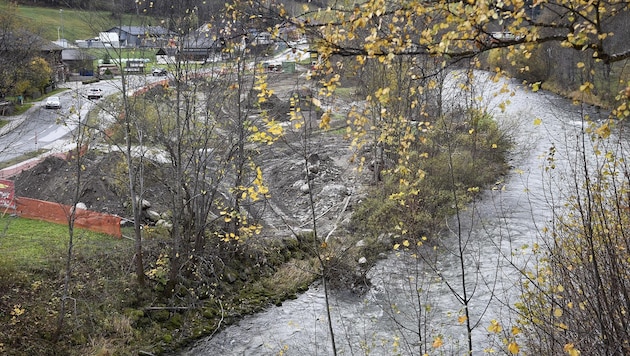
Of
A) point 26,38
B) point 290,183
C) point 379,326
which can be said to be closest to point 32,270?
point 379,326

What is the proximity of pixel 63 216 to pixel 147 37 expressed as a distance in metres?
7.08

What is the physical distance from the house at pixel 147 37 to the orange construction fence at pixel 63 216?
206 inches

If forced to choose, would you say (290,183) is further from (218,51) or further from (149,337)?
(149,337)

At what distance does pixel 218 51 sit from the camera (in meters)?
15.5

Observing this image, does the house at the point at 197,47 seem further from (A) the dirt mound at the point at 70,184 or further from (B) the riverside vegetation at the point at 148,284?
(A) the dirt mound at the point at 70,184

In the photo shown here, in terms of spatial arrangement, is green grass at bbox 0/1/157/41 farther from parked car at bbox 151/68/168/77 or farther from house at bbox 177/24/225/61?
house at bbox 177/24/225/61

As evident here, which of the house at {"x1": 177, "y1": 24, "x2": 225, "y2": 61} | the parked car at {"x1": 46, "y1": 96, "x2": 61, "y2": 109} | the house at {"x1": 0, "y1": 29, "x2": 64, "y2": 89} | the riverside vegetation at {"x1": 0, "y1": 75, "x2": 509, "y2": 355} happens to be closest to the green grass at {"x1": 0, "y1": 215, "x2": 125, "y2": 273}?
the riverside vegetation at {"x1": 0, "y1": 75, "x2": 509, "y2": 355}

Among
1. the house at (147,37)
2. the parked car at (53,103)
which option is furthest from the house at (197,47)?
the parked car at (53,103)

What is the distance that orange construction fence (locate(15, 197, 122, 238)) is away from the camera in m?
16.6

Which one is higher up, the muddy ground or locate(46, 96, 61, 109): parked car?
the muddy ground

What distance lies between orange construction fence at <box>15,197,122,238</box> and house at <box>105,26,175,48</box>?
5.22 meters

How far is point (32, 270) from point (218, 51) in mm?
7682

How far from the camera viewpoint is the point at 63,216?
17.1m

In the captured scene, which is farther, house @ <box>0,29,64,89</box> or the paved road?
house @ <box>0,29,64,89</box>
